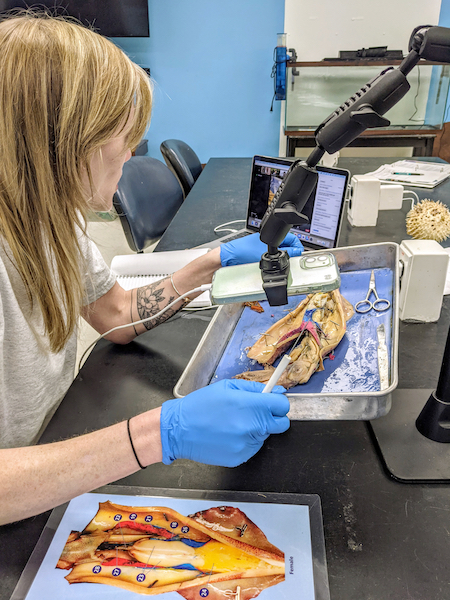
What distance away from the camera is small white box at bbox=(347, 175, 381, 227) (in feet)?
5.54

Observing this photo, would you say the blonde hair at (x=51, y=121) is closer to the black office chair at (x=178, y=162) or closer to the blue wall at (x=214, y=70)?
the black office chair at (x=178, y=162)

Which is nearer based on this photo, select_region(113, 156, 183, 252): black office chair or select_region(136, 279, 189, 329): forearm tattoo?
select_region(136, 279, 189, 329): forearm tattoo

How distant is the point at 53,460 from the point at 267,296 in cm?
42

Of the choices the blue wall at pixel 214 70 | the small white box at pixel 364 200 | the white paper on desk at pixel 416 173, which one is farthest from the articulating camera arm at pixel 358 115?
the blue wall at pixel 214 70

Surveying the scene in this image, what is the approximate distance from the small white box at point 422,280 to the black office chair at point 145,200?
1.23 m

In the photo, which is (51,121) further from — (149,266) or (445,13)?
(445,13)

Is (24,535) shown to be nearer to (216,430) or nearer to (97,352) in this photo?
(216,430)

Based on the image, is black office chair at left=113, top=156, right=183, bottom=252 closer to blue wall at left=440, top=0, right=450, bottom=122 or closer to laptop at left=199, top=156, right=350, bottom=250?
laptop at left=199, top=156, right=350, bottom=250

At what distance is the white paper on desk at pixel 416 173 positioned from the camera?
7.18 ft

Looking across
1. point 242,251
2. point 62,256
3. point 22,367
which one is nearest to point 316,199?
point 242,251

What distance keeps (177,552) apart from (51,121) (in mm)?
707

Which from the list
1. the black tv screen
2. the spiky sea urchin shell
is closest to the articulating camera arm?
the spiky sea urchin shell

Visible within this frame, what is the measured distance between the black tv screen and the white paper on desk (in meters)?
2.86

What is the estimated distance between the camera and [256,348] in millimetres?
918
